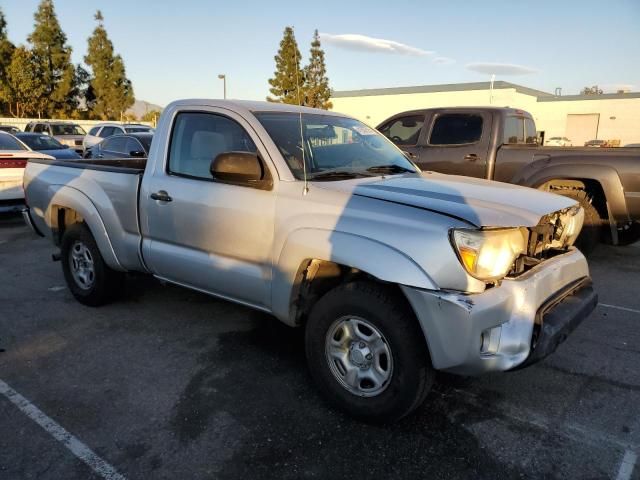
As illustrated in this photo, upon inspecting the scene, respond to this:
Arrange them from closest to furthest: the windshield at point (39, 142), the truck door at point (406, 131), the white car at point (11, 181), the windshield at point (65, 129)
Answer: the truck door at point (406, 131) < the white car at point (11, 181) < the windshield at point (39, 142) < the windshield at point (65, 129)

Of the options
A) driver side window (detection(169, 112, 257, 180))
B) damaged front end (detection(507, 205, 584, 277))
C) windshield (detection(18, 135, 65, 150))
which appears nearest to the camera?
damaged front end (detection(507, 205, 584, 277))

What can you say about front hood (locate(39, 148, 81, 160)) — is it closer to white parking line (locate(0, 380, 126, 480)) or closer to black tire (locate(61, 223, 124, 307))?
black tire (locate(61, 223, 124, 307))

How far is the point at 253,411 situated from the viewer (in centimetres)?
316

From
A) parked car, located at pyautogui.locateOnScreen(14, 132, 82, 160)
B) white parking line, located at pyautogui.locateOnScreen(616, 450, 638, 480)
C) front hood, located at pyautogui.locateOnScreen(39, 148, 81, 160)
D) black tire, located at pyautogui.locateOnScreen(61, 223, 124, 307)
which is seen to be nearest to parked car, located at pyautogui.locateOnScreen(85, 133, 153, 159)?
front hood, located at pyautogui.locateOnScreen(39, 148, 81, 160)

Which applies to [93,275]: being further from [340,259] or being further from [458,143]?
[458,143]

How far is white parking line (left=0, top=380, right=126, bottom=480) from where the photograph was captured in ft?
8.58

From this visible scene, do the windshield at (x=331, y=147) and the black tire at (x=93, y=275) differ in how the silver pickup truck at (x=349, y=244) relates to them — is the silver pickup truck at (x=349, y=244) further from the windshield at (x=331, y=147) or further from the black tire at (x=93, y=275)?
the black tire at (x=93, y=275)

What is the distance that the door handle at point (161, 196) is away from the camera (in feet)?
12.9

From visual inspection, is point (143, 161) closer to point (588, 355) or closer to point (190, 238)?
point (190, 238)

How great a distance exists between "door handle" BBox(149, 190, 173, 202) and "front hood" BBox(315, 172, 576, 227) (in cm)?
133

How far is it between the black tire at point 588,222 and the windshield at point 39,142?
12.5 meters

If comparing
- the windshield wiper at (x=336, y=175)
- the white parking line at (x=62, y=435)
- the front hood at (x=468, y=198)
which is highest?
the windshield wiper at (x=336, y=175)

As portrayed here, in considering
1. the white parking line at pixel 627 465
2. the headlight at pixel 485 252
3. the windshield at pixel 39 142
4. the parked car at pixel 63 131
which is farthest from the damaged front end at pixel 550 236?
the parked car at pixel 63 131

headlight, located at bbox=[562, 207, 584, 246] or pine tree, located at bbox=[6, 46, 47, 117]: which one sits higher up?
pine tree, located at bbox=[6, 46, 47, 117]
